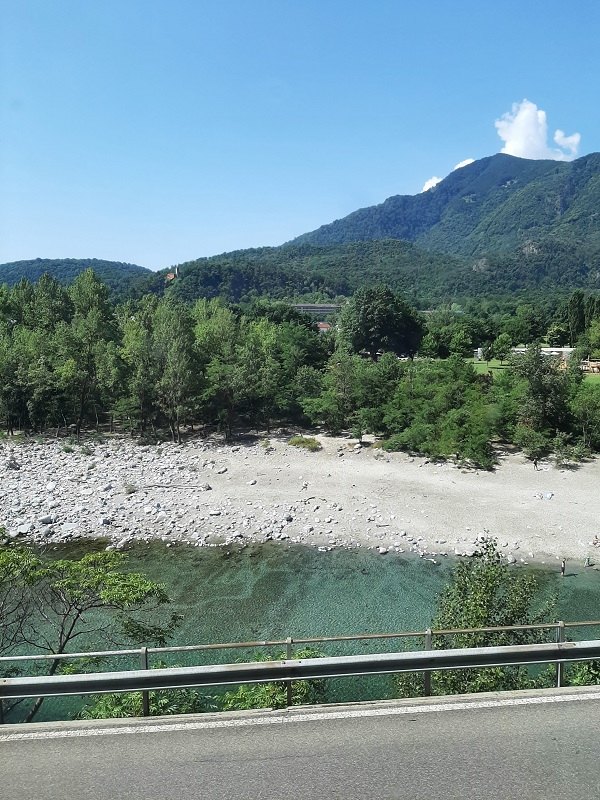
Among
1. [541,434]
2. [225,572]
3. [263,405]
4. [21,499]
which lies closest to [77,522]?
[21,499]

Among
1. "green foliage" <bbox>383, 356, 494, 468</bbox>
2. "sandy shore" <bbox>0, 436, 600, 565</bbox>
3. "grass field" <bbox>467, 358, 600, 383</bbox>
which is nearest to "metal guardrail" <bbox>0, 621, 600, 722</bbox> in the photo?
"sandy shore" <bbox>0, 436, 600, 565</bbox>

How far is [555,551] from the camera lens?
58.3 ft

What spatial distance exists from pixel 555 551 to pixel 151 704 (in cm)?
1552

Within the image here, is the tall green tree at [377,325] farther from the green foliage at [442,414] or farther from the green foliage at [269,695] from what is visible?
the green foliage at [269,695]

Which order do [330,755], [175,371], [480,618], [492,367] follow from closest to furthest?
[330,755] < [480,618] < [175,371] < [492,367]

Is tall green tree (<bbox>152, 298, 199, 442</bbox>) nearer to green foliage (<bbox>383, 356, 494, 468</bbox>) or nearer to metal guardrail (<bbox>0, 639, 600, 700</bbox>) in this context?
green foliage (<bbox>383, 356, 494, 468</bbox>)

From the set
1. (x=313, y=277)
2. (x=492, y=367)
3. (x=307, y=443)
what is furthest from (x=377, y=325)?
(x=313, y=277)

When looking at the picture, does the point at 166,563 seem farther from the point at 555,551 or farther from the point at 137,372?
the point at 137,372

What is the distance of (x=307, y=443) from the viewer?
31.3m

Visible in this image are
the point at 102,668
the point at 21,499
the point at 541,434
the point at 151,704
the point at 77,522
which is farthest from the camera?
the point at 541,434

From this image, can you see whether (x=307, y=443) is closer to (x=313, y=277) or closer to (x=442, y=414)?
(x=442, y=414)

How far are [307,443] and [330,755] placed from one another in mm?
26828

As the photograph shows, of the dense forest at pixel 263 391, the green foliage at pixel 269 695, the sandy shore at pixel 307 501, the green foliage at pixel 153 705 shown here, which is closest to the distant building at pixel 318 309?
the dense forest at pixel 263 391

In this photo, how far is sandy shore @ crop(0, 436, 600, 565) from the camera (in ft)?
63.2
